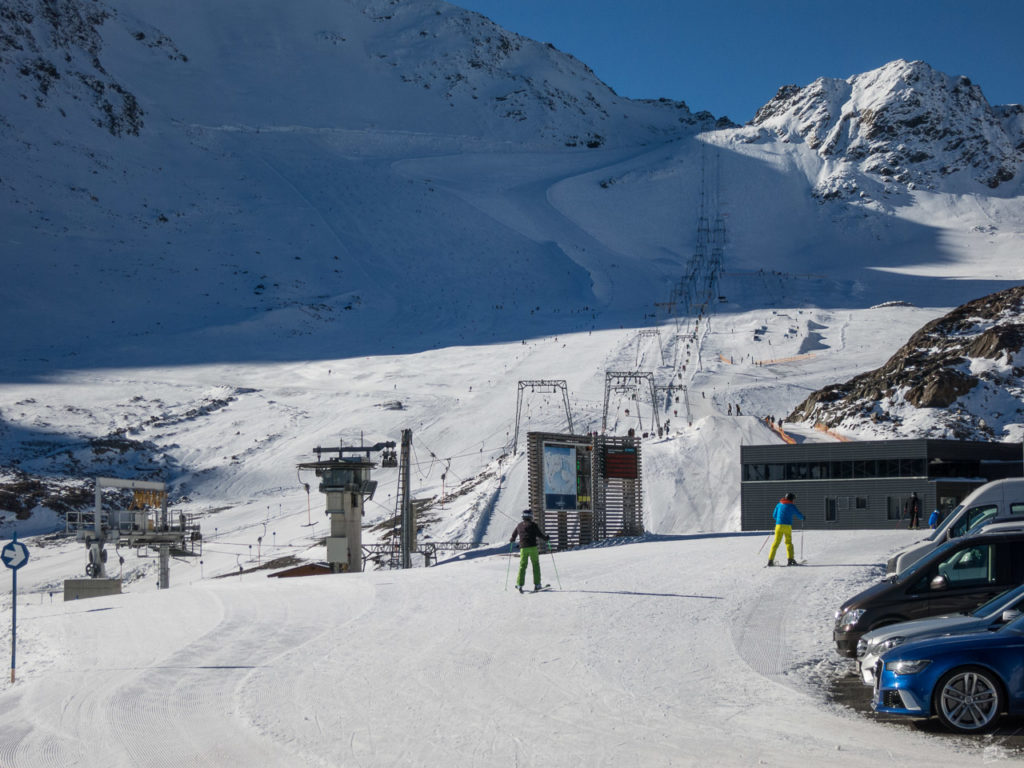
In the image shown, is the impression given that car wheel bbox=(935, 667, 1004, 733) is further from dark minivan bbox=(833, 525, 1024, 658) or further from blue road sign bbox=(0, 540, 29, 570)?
blue road sign bbox=(0, 540, 29, 570)

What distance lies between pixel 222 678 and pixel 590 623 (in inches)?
184

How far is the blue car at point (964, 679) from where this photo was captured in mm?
8859

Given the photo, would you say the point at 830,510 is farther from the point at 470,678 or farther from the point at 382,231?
the point at 382,231

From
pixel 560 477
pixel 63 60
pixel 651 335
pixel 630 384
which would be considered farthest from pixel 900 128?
pixel 560 477

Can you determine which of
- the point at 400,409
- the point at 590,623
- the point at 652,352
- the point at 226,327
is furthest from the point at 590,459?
the point at 226,327

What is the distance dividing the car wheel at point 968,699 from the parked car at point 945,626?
537mm

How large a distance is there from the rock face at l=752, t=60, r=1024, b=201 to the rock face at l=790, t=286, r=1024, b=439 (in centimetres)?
8965

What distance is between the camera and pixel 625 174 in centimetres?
14925

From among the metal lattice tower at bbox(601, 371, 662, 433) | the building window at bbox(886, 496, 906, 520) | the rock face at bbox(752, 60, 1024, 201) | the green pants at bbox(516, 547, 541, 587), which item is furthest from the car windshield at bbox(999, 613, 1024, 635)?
the rock face at bbox(752, 60, 1024, 201)

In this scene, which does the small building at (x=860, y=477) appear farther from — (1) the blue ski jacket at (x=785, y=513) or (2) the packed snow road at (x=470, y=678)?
(1) the blue ski jacket at (x=785, y=513)

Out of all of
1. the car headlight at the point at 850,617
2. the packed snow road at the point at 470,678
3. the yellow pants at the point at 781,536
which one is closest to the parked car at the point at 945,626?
the packed snow road at the point at 470,678

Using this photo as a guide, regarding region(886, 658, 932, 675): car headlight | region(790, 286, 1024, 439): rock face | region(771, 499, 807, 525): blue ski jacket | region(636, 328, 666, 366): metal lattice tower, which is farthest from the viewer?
region(636, 328, 666, 366): metal lattice tower

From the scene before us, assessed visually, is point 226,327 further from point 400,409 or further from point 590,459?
point 590,459

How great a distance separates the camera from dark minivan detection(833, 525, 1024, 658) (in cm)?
1191
